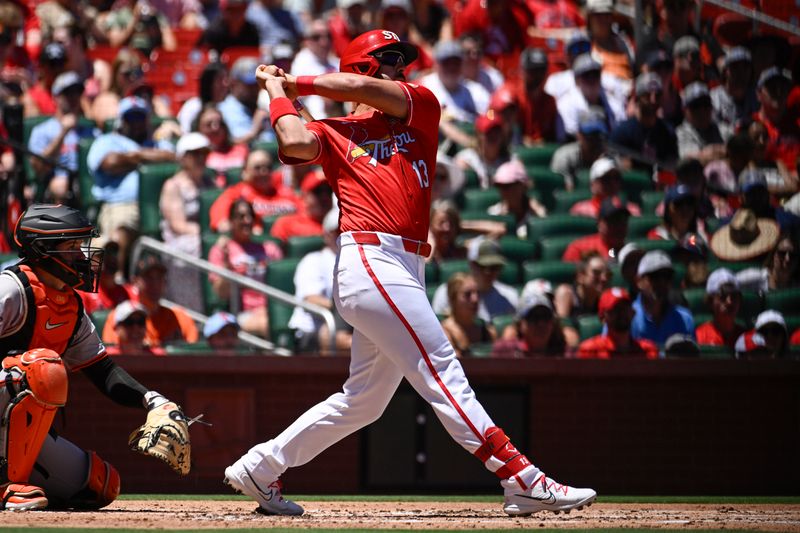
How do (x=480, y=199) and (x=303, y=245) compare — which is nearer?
(x=303, y=245)

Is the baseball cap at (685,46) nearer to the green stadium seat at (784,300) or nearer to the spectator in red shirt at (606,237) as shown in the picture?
the spectator in red shirt at (606,237)

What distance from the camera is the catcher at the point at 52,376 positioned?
208 inches

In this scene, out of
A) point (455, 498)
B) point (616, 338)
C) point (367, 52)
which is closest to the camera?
point (367, 52)

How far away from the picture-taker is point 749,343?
26.5 ft

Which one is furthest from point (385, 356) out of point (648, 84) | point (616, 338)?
point (648, 84)

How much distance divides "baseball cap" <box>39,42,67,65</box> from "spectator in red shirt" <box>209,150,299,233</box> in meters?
2.60

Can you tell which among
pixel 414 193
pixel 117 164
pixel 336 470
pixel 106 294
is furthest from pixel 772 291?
pixel 117 164

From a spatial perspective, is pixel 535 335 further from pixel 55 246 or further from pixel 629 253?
pixel 55 246

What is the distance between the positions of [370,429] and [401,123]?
2.82m

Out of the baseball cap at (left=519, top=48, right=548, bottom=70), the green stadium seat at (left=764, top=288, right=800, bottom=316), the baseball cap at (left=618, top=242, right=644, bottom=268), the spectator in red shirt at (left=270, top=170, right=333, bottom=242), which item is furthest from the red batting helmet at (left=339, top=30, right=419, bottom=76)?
the baseball cap at (left=519, top=48, right=548, bottom=70)

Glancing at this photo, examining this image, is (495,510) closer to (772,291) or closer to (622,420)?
(622,420)

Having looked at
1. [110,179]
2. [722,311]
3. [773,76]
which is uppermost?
[773,76]

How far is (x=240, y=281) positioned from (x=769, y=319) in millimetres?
3324

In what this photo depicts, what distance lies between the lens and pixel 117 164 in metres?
10.1
